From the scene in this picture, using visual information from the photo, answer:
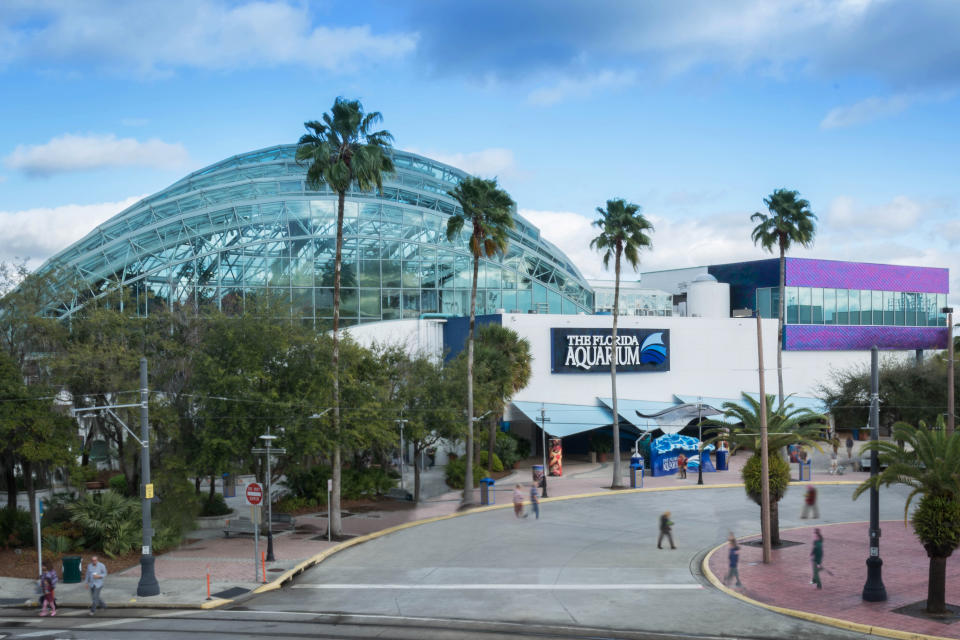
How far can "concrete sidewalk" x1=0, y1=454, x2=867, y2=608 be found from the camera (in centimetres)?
2342

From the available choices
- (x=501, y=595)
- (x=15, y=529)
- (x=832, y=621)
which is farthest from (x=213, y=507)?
(x=832, y=621)

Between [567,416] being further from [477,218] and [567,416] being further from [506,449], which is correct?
[477,218]

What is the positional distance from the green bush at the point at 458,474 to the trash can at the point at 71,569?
21.7 m

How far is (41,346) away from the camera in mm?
30641

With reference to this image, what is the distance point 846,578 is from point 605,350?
3301 cm

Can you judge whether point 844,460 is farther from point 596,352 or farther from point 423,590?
point 423,590

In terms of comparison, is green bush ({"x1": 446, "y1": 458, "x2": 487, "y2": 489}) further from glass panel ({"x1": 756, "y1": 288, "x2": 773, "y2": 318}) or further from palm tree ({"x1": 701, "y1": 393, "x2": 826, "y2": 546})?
glass panel ({"x1": 756, "y1": 288, "x2": 773, "y2": 318})

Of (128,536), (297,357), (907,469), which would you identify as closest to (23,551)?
(128,536)

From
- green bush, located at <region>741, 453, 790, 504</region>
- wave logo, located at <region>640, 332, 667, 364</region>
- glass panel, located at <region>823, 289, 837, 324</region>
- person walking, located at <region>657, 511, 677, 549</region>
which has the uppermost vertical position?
glass panel, located at <region>823, 289, 837, 324</region>

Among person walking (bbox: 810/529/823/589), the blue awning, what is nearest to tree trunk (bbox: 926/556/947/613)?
person walking (bbox: 810/529/823/589)

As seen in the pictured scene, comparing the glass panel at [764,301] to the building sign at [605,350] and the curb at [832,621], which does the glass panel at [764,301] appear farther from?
the curb at [832,621]

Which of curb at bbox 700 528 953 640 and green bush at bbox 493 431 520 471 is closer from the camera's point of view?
curb at bbox 700 528 953 640

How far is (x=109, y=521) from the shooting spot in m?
28.9

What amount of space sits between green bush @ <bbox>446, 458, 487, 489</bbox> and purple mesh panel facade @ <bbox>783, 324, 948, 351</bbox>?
33.8 metres
